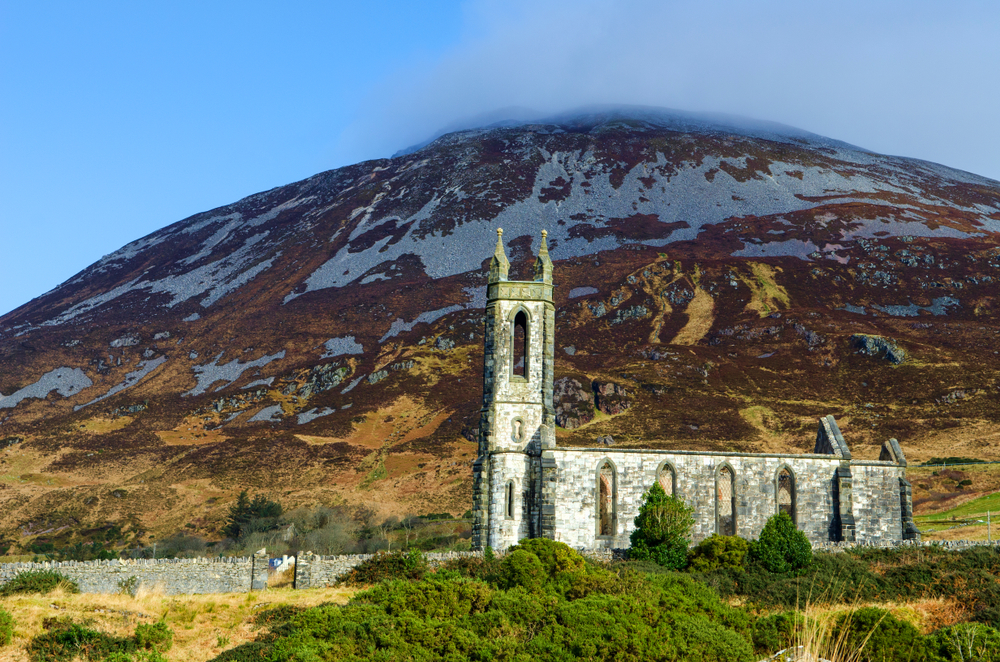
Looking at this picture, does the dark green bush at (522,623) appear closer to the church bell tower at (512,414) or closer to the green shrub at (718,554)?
the green shrub at (718,554)

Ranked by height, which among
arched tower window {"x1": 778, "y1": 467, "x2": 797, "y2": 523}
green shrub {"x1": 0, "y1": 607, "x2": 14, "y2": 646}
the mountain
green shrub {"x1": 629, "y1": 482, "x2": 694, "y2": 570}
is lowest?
green shrub {"x1": 0, "y1": 607, "x2": 14, "y2": 646}

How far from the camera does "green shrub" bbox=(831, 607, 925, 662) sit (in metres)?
20.1

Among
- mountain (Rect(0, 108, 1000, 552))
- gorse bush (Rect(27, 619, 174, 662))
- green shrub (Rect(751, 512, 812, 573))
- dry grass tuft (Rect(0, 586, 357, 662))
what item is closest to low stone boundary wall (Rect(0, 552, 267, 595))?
dry grass tuft (Rect(0, 586, 357, 662))

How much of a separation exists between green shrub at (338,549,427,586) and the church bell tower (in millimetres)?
3837

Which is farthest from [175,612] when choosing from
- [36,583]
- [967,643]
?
[967,643]

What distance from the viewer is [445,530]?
59500 mm

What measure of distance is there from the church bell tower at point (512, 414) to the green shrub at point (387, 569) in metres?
3.84

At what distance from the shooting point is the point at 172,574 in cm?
3066

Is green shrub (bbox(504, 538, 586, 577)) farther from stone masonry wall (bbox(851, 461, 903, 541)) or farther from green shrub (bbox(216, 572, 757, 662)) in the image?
stone masonry wall (bbox(851, 461, 903, 541))

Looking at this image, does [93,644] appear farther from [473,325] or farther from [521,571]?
[473,325]

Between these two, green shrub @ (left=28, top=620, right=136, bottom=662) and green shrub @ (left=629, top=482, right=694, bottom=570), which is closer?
green shrub @ (left=28, top=620, right=136, bottom=662)

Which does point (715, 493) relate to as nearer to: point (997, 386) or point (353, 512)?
point (353, 512)

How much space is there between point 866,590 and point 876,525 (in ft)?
23.7

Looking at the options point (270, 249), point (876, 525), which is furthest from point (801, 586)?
point (270, 249)
